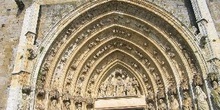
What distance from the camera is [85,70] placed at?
8.55 m

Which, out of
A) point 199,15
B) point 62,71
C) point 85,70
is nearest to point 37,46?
point 62,71

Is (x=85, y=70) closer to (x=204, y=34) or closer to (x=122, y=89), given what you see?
(x=122, y=89)

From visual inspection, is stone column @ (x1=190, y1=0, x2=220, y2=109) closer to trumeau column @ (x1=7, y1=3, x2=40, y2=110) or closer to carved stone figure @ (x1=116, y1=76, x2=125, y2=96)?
carved stone figure @ (x1=116, y1=76, x2=125, y2=96)

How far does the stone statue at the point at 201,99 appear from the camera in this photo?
6535 millimetres

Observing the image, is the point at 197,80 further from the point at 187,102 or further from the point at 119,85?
the point at 119,85

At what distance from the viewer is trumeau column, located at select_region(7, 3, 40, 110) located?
278 inches

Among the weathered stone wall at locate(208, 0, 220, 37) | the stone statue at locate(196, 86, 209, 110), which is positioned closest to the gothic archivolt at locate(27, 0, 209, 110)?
the stone statue at locate(196, 86, 209, 110)

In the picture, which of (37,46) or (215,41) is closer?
(215,41)

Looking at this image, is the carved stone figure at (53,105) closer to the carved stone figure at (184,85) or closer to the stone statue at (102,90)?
the stone statue at (102,90)

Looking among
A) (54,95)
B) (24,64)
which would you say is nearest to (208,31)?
(54,95)

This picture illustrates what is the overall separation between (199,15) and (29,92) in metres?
4.73

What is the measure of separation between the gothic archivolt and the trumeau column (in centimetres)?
29

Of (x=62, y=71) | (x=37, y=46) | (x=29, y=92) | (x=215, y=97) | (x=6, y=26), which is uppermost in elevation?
(x=6, y=26)

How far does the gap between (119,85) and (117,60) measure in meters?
0.82
